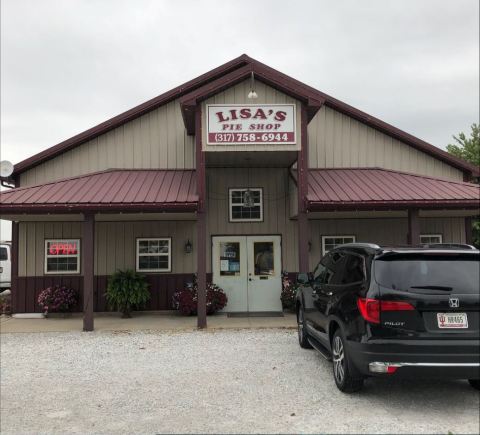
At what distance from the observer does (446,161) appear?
1398 cm

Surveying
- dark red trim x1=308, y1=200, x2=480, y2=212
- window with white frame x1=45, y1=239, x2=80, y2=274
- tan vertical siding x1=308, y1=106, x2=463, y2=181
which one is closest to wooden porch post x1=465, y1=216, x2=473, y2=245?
tan vertical siding x1=308, y1=106, x2=463, y2=181

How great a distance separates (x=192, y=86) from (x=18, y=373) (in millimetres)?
9467

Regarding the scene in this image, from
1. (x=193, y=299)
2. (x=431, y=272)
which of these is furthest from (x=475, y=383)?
(x=193, y=299)

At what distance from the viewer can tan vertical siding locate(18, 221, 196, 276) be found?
1296cm

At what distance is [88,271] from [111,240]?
8.36 feet

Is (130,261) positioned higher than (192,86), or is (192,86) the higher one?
(192,86)

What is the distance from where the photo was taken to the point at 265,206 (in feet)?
43.9

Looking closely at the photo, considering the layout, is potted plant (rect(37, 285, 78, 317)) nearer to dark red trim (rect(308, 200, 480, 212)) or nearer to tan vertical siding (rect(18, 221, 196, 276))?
tan vertical siding (rect(18, 221, 196, 276))

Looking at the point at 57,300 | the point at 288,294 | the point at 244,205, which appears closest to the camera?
the point at 57,300

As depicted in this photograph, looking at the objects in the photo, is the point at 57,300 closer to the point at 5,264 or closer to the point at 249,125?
the point at 249,125

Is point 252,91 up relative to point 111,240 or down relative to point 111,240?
up

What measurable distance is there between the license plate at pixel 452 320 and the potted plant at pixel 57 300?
412 inches

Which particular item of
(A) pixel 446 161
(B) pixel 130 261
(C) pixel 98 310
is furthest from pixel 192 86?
(A) pixel 446 161

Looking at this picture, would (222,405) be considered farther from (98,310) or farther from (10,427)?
(98,310)
